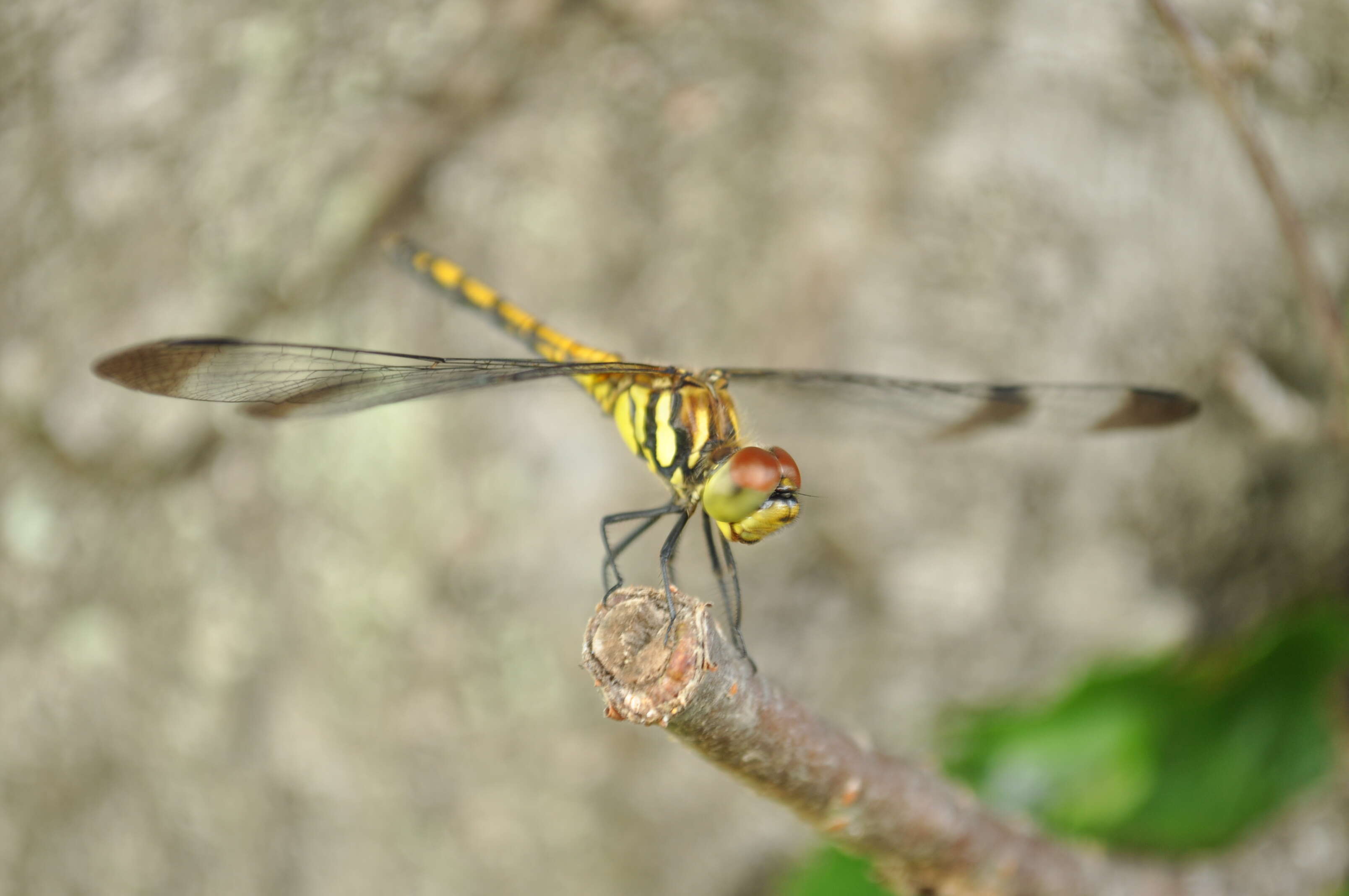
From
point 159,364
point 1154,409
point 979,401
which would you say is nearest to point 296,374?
point 159,364

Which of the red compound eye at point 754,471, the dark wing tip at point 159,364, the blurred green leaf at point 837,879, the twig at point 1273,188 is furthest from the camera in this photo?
the blurred green leaf at point 837,879

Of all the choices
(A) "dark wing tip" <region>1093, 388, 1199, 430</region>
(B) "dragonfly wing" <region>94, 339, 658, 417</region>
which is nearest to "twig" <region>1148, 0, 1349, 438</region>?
(A) "dark wing tip" <region>1093, 388, 1199, 430</region>

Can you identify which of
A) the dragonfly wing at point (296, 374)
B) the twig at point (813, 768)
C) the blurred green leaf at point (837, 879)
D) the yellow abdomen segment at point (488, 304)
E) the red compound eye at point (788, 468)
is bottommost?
the twig at point (813, 768)

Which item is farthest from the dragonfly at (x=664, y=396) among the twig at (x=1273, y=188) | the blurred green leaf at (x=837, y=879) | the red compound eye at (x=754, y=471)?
the blurred green leaf at (x=837, y=879)

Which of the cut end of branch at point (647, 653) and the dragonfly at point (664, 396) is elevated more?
the dragonfly at point (664, 396)

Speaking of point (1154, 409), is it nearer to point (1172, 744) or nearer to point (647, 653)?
point (1172, 744)

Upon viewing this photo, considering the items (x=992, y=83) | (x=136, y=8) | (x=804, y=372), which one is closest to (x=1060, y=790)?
(x=804, y=372)

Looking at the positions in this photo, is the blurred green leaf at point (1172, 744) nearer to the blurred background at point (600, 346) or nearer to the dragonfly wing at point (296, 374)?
the blurred background at point (600, 346)
